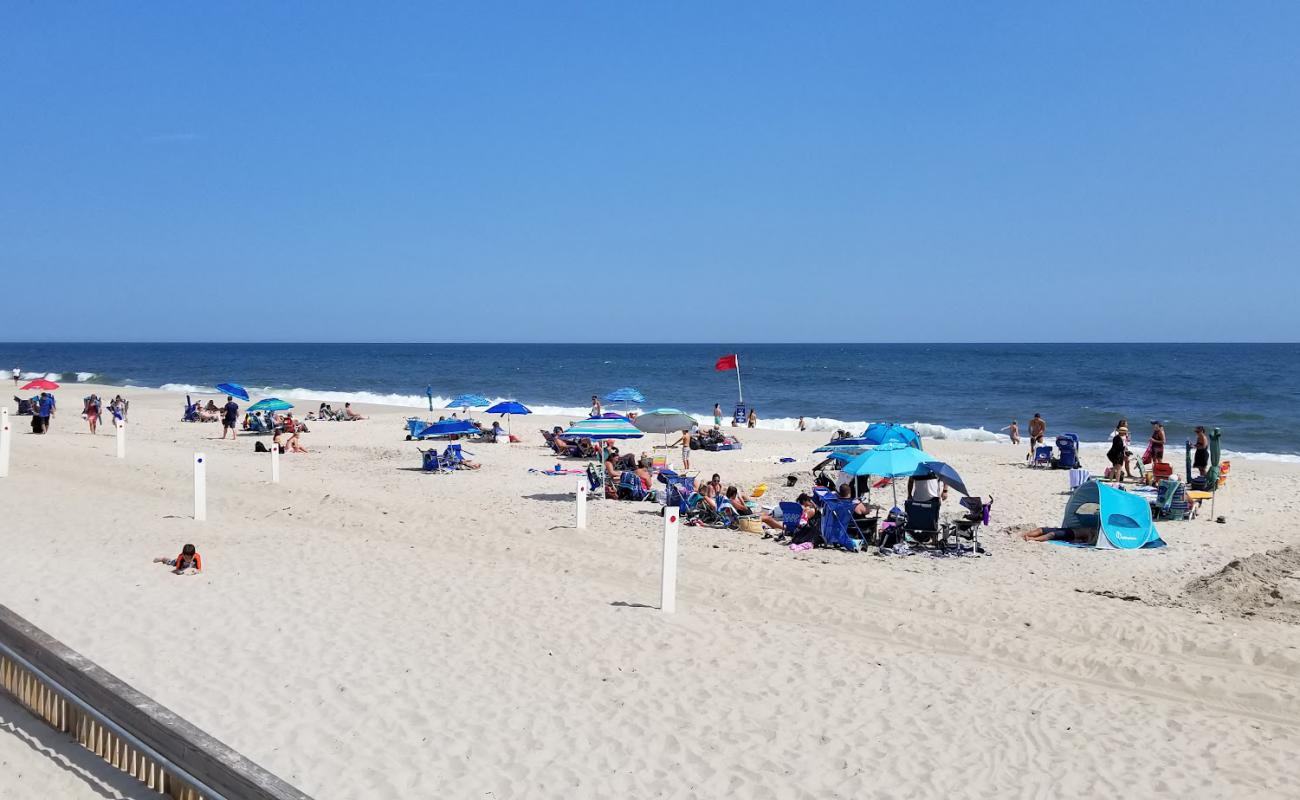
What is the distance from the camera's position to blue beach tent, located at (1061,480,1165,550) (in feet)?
41.5

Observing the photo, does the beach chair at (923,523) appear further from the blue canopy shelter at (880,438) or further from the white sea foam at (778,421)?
the white sea foam at (778,421)

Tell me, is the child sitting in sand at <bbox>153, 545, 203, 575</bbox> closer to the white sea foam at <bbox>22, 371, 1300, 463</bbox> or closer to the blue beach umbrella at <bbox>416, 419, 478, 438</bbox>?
the white sea foam at <bbox>22, 371, 1300, 463</bbox>

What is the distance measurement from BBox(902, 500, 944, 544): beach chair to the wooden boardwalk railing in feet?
31.2

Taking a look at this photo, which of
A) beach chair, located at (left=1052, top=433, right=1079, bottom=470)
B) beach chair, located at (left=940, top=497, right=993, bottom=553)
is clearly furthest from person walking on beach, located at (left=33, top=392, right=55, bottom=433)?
beach chair, located at (left=1052, top=433, right=1079, bottom=470)

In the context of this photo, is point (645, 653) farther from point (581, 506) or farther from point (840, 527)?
point (840, 527)

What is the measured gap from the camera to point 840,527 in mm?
12234

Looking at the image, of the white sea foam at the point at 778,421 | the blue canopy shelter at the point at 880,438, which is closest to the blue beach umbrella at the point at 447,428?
the white sea foam at the point at 778,421

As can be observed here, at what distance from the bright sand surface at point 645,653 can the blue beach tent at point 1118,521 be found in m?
0.41

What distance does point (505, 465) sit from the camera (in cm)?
2006

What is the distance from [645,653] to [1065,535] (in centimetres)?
791

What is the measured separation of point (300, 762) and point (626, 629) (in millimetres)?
3258

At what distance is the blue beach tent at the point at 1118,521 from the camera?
12656mm

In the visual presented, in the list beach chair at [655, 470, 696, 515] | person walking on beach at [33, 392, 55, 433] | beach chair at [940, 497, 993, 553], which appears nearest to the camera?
beach chair at [940, 497, 993, 553]

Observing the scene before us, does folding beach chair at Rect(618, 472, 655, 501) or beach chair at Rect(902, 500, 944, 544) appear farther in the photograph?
folding beach chair at Rect(618, 472, 655, 501)
